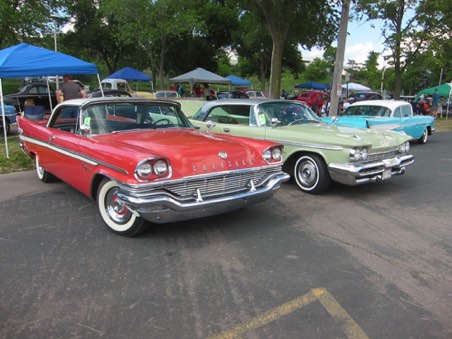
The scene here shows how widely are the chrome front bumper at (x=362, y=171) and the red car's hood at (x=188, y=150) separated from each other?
5.42 ft

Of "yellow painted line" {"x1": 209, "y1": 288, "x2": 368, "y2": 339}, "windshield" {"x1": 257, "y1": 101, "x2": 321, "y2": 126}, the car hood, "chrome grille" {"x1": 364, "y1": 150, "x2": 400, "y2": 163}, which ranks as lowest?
"yellow painted line" {"x1": 209, "y1": 288, "x2": 368, "y2": 339}

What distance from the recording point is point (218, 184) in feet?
13.1

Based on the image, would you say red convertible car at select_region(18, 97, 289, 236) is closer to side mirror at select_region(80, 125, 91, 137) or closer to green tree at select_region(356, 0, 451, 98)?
side mirror at select_region(80, 125, 91, 137)

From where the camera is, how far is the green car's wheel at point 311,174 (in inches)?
228

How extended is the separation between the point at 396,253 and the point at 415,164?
5.40m

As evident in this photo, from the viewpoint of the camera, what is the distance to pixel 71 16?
31984 millimetres

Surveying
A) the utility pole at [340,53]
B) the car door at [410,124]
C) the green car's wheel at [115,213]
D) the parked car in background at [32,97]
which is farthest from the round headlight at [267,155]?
the parked car in background at [32,97]

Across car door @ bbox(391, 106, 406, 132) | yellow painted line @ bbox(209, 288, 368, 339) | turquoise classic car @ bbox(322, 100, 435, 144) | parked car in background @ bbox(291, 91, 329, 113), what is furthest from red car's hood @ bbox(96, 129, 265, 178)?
parked car in background @ bbox(291, 91, 329, 113)

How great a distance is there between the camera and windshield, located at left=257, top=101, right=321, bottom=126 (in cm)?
659

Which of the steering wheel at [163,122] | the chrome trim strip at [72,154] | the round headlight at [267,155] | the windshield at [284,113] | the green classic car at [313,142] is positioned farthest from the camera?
the windshield at [284,113]

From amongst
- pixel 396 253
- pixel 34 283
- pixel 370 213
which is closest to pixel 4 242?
pixel 34 283

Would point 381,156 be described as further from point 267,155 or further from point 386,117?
point 386,117

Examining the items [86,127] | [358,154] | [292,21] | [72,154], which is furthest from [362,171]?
[292,21]

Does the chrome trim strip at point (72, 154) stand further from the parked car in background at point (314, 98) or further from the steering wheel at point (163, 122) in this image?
the parked car in background at point (314, 98)
